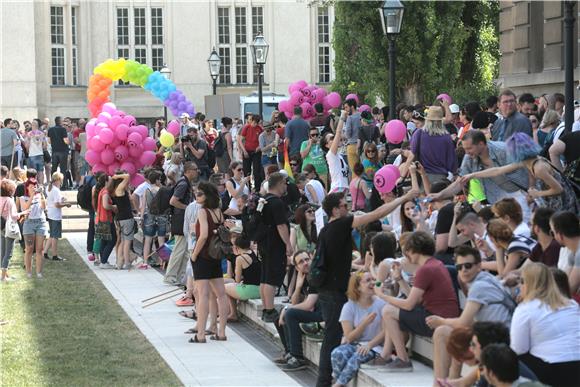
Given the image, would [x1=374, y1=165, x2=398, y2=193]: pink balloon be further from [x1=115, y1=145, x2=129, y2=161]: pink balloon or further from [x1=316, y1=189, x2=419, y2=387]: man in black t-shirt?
[x1=115, y1=145, x2=129, y2=161]: pink balloon

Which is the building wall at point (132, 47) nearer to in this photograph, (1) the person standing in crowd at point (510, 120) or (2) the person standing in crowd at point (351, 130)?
(2) the person standing in crowd at point (351, 130)

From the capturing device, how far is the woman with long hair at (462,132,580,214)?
484 inches

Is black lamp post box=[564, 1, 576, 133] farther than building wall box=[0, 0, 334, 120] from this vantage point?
No

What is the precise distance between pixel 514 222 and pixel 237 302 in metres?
7.23

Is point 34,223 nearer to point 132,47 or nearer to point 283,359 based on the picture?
Result: point 283,359

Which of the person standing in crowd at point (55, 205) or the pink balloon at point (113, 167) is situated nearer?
the person standing in crowd at point (55, 205)

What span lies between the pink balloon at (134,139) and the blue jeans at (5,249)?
557 centimetres

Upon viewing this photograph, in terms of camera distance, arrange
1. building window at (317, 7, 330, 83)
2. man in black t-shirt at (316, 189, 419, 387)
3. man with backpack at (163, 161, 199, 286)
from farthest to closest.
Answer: building window at (317, 7, 330, 83) → man with backpack at (163, 161, 199, 286) → man in black t-shirt at (316, 189, 419, 387)

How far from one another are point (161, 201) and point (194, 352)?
8.10 m

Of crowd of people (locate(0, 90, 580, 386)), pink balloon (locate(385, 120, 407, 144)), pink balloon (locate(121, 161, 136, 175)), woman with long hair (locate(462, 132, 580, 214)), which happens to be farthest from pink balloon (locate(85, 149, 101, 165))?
woman with long hair (locate(462, 132, 580, 214))

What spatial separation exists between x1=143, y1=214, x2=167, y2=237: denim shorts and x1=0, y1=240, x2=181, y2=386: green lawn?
136cm

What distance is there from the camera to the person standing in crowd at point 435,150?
15836 mm

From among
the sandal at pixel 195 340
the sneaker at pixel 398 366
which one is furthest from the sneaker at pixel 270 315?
the sneaker at pixel 398 366

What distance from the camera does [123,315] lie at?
1861cm
